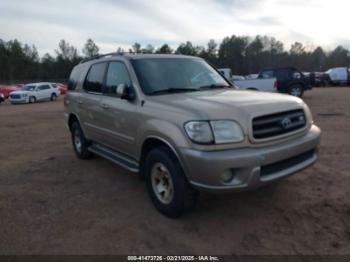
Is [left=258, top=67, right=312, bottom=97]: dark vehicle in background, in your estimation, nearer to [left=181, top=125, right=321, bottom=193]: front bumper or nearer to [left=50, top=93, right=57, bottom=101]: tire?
[left=181, top=125, right=321, bottom=193]: front bumper

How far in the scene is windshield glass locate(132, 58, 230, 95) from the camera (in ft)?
14.8

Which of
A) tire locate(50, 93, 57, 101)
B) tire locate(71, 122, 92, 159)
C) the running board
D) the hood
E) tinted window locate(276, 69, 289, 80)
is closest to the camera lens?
the hood

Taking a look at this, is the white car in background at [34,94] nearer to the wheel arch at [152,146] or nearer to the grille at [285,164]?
the wheel arch at [152,146]

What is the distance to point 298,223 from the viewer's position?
3.76 metres

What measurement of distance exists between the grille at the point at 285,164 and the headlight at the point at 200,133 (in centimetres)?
69

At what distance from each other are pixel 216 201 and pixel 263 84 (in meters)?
14.1

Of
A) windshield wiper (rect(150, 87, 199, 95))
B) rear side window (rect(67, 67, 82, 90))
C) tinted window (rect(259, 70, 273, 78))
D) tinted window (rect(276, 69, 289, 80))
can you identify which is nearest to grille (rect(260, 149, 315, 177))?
windshield wiper (rect(150, 87, 199, 95))

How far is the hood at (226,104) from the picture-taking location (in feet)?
11.5

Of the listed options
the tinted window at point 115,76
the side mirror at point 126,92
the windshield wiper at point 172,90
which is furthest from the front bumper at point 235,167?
the tinted window at point 115,76

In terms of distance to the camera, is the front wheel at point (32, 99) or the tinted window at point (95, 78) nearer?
the tinted window at point (95, 78)

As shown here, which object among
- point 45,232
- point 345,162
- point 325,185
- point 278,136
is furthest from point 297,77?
point 45,232

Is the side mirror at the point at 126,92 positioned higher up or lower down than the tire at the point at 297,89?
higher up

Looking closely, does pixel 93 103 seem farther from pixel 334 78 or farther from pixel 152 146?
pixel 334 78

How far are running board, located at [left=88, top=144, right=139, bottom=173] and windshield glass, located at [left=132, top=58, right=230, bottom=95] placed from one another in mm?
1058
